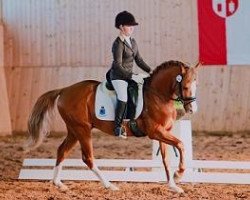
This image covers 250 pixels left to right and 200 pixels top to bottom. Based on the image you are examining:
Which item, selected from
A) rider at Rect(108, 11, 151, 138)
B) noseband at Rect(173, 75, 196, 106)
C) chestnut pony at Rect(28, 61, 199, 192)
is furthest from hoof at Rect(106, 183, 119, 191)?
noseband at Rect(173, 75, 196, 106)

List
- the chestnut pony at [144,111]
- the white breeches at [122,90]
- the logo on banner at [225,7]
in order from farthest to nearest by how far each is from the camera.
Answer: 1. the logo on banner at [225,7]
2. the white breeches at [122,90]
3. the chestnut pony at [144,111]

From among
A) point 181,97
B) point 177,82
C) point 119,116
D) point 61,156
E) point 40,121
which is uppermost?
point 177,82

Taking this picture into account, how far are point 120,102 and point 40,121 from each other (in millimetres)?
1057

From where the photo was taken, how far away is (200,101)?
11.3m

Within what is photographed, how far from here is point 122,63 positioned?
6.14 meters

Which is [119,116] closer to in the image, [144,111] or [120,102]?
[120,102]

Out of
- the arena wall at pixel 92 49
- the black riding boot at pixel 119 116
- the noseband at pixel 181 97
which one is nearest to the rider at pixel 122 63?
the black riding boot at pixel 119 116

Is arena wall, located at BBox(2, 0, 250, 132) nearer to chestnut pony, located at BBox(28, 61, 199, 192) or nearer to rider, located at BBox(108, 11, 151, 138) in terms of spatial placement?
chestnut pony, located at BBox(28, 61, 199, 192)

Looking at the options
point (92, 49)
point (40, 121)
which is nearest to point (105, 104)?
point (40, 121)

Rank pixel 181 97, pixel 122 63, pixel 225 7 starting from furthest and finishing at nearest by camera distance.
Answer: pixel 225 7 < pixel 122 63 < pixel 181 97

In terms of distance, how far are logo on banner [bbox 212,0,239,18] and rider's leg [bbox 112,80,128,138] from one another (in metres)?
5.51

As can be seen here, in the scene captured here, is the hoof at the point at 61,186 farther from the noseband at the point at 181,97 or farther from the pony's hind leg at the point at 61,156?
the noseband at the point at 181,97

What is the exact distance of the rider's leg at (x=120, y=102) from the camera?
6.07m

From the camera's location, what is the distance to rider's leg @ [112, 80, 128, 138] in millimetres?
6074
